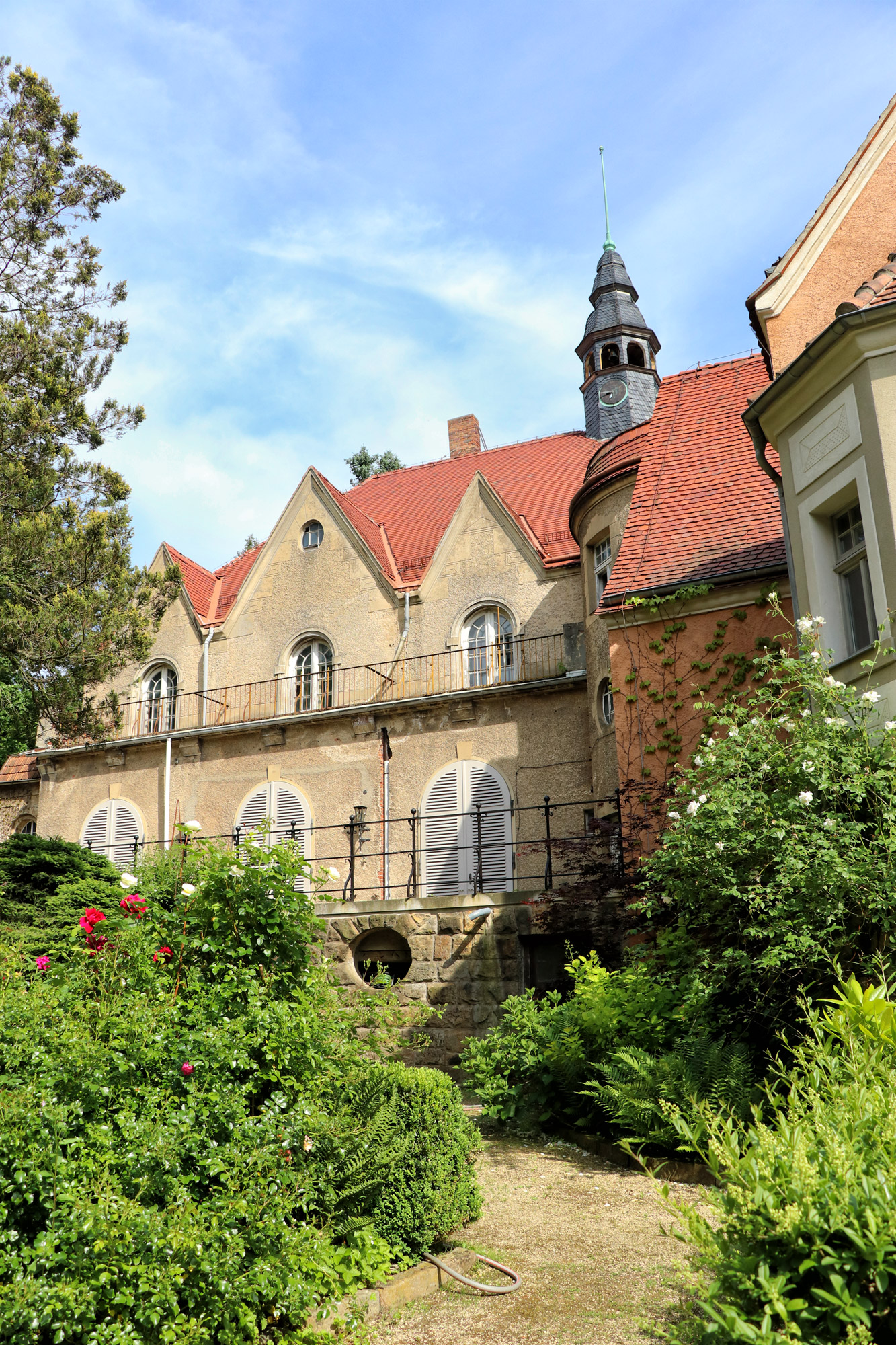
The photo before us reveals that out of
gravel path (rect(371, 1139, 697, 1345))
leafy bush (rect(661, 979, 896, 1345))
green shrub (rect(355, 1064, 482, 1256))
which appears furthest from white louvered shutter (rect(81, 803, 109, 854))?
leafy bush (rect(661, 979, 896, 1345))

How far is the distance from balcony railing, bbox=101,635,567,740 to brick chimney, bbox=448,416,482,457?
771 centimetres

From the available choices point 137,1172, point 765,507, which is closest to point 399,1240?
point 137,1172

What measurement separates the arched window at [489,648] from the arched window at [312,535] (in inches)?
158

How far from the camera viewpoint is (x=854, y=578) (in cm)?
1018

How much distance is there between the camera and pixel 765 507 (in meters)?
13.7

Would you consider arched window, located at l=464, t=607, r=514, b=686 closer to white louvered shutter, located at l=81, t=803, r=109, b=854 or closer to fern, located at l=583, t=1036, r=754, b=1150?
white louvered shutter, located at l=81, t=803, r=109, b=854

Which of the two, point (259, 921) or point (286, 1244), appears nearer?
point (286, 1244)

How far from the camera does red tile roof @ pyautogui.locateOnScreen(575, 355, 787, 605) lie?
1327cm

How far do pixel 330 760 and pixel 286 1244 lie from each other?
15237 mm

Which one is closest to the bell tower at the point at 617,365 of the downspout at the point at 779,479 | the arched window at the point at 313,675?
the arched window at the point at 313,675

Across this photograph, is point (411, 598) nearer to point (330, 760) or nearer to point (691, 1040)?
point (330, 760)

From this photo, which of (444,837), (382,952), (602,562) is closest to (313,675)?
(444,837)

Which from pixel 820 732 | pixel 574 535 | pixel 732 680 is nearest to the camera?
pixel 820 732

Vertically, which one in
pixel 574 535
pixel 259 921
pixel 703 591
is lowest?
pixel 259 921
